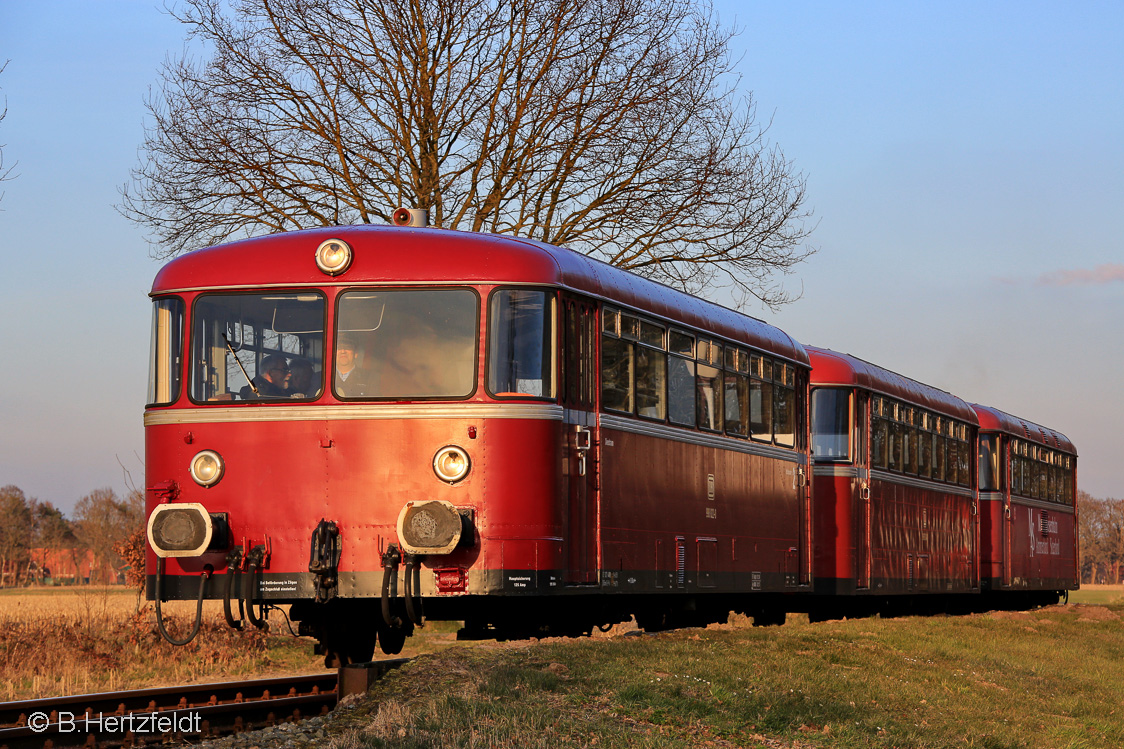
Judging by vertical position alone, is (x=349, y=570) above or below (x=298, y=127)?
below

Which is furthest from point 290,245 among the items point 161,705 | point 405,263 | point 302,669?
point 302,669

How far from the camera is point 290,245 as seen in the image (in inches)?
418

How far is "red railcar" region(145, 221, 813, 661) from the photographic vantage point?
1000 centimetres

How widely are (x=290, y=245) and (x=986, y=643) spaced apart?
36.5 feet

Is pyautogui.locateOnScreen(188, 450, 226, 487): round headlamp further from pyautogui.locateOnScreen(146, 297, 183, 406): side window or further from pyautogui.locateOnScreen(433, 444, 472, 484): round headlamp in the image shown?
pyautogui.locateOnScreen(433, 444, 472, 484): round headlamp

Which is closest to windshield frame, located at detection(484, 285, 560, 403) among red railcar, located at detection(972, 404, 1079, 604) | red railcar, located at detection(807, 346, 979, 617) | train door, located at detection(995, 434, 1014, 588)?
red railcar, located at detection(807, 346, 979, 617)

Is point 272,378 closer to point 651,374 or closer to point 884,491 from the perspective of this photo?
point 651,374

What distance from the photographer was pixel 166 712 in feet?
31.9

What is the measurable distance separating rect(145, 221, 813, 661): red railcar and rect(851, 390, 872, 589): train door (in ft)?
25.4

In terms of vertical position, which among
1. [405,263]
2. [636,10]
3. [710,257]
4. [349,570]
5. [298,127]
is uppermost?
[636,10]

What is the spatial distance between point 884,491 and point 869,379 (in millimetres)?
1633

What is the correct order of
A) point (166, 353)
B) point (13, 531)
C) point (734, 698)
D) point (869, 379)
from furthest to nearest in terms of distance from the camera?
point (13, 531) < point (869, 379) < point (166, 353) < point (734, 698)

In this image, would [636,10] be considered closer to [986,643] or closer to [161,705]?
[986,643]

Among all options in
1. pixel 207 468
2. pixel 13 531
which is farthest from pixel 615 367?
pixel 13 531
